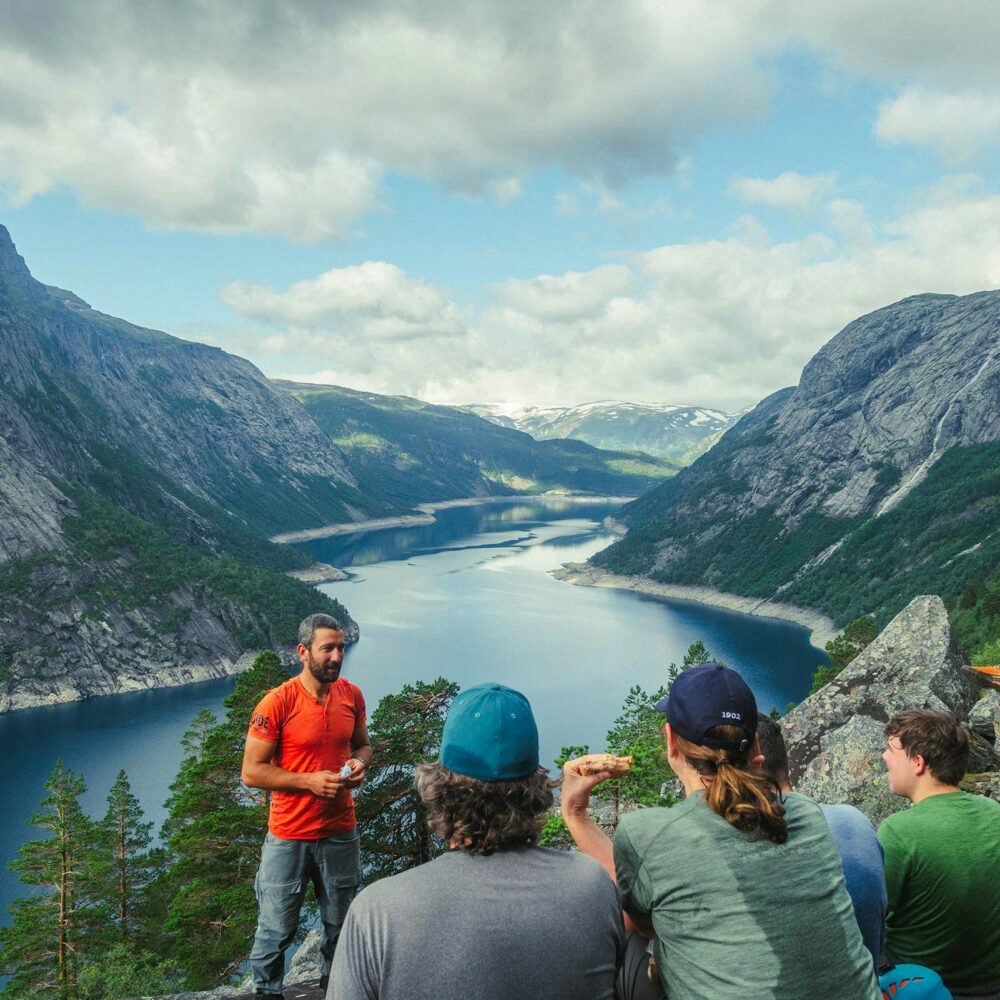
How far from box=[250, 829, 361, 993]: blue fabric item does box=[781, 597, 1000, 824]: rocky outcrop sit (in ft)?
24.1

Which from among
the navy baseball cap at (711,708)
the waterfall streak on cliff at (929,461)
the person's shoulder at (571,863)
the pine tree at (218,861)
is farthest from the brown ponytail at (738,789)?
the waterfall streak on cliff at (929,461)

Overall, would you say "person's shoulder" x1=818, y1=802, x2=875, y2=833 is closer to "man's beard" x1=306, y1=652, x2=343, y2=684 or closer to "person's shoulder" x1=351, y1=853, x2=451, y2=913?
"person's shoulder" x1=351, y1=853, x2=451, y2=913

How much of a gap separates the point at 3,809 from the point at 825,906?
79.9 m

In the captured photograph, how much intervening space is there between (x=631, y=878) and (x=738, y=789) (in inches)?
32.6

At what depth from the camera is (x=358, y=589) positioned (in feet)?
581

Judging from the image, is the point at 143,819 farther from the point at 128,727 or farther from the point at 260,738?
the point at 260,738

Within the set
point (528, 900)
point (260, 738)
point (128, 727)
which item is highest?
point (528, 900)

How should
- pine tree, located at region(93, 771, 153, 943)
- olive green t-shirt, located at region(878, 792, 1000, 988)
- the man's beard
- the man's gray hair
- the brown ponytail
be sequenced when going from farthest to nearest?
pine tree, located at region(93, 771, 153, 943), the man's gray hair, the man's beard, olive green t-shirt, located at region(878, 792, 1000, 988), the brown ponytail

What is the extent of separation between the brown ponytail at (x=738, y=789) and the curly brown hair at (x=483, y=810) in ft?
3.11

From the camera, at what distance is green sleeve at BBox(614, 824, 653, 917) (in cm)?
438

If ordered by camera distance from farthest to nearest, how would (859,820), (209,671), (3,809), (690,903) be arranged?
1. (209,671)
2. (3,809)
3. (859,820)
4. (690,903)

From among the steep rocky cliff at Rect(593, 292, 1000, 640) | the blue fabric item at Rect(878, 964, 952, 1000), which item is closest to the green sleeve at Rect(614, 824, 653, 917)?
the blue fabric item at Rect(878, 964, 952, 1000)

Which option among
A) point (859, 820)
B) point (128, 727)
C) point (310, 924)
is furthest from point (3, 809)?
point (859, 820)

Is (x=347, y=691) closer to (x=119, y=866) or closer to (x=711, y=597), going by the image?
(x=119, y=866)
